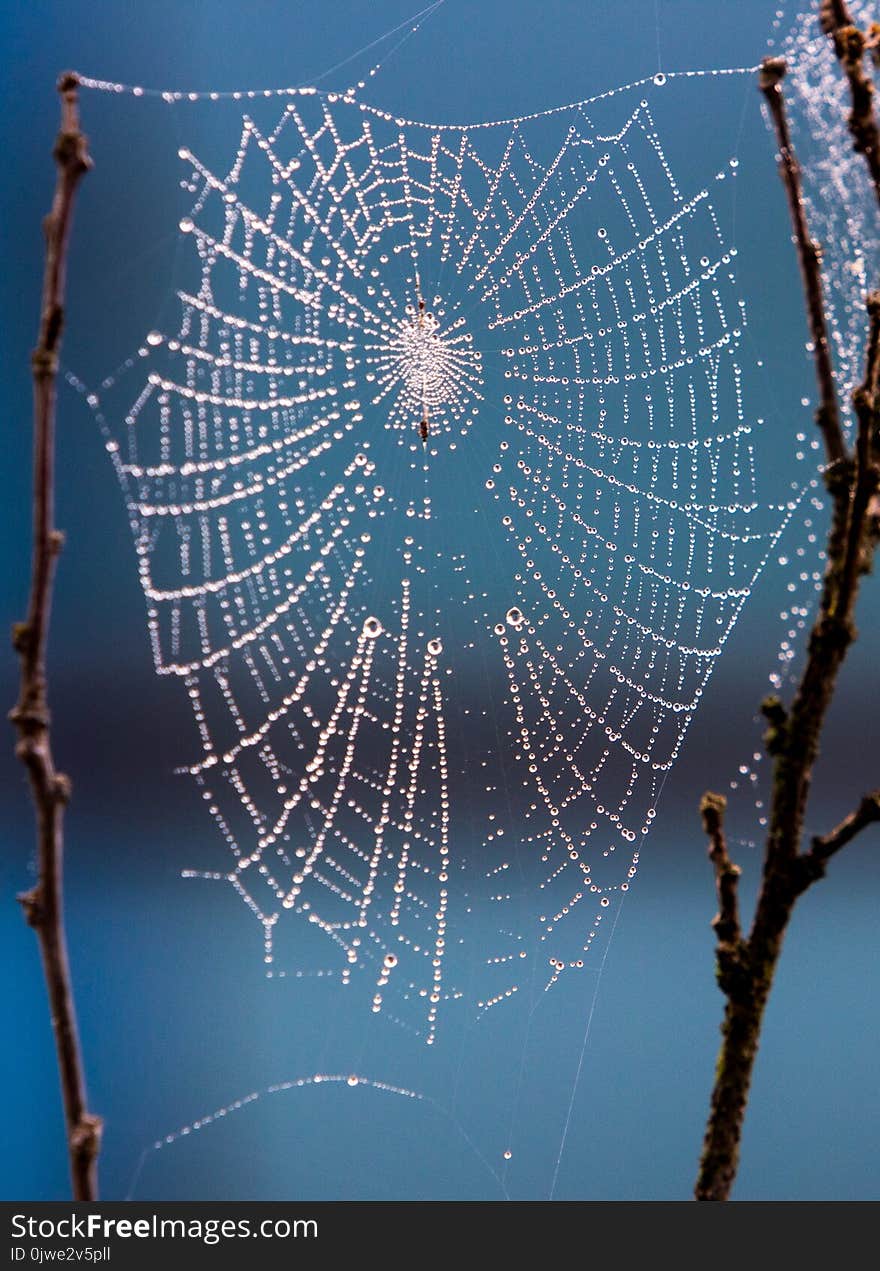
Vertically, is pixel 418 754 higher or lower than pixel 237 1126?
higher

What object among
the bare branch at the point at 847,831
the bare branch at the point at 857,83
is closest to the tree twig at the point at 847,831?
the bare branch at the point at 847,831

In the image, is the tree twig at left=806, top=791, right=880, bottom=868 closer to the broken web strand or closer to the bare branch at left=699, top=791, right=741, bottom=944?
the bare branch at left=699, top=791, right=741, bottom=944

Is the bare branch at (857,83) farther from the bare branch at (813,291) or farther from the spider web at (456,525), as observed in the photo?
the spider web at (456,525)

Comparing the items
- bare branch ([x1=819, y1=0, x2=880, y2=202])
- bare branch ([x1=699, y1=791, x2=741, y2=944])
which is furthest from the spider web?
bare branch ([x1=699, y1=791, x2=741, y2=944])

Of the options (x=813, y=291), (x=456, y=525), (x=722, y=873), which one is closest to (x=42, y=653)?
(x=722, y=873)

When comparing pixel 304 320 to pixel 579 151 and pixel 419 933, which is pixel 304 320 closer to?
pixel 579 151

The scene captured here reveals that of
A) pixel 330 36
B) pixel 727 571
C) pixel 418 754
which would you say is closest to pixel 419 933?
pixel 418 754
